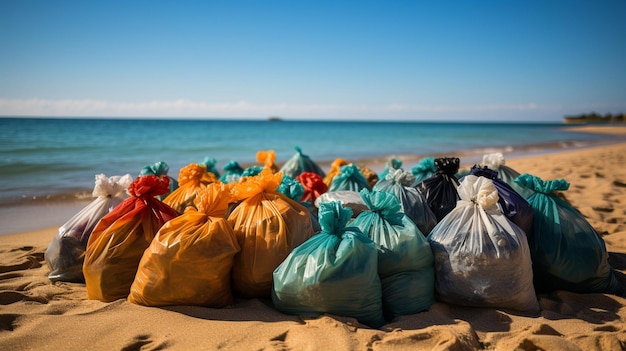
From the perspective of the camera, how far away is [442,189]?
2926 millimetres

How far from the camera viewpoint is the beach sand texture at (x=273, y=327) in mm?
1742

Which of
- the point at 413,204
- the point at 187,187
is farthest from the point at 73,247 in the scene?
the point at 413,204

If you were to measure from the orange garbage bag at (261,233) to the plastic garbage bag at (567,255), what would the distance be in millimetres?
1373

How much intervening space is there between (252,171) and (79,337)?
2.05 metres

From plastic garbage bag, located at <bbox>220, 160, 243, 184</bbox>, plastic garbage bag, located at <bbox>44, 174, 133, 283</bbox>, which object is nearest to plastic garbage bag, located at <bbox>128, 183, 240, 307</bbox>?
plastic garbage bag, located at <bbox>44, 174, 133, 283</bbox>

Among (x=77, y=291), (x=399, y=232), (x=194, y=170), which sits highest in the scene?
(x=194, y=170)

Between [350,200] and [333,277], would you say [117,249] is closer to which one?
[333,277]

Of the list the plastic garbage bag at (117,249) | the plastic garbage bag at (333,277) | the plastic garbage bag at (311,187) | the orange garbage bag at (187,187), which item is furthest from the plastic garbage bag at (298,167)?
the plastic garbage bag at (333,277)

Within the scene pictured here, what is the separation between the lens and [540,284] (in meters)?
2.38

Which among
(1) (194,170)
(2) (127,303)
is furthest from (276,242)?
(1) (194,170)

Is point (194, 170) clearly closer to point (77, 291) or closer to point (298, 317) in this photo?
point (77, 291)

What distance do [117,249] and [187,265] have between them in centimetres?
49

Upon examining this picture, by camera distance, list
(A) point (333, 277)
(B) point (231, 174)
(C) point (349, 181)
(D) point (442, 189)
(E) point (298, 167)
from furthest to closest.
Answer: (E) point (298, 167) < (B) point (231, 174) < (C) point (349, 181) < (D) point (442, 189) < (A) point (333, 277)

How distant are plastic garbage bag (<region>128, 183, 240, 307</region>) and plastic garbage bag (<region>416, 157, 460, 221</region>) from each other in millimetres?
1522
